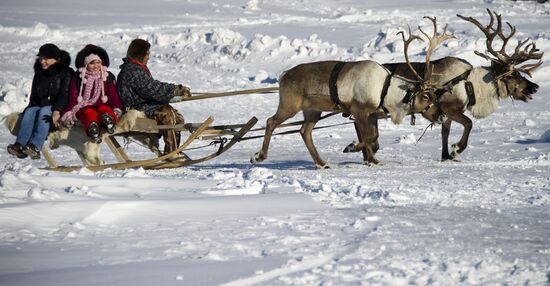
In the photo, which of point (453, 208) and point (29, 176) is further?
point (29, 176)

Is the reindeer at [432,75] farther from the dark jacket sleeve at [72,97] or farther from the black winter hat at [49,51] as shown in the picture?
the black winter hat at [49,51]

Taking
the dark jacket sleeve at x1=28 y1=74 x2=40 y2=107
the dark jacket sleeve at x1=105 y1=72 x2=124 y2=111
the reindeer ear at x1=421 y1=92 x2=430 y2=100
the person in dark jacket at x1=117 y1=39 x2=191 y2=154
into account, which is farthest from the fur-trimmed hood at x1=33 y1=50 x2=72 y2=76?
the reindeer ear at x1=421 y1=92 x2=430 y2=100

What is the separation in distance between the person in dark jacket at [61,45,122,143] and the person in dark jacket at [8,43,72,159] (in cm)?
10

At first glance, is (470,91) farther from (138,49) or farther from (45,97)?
(45,97)

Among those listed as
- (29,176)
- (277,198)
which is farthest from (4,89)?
(277,198)

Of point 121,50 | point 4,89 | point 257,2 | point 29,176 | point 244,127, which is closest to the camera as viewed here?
point 29,176

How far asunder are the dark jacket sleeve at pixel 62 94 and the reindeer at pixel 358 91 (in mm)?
2751

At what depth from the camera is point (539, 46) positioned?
1984 cm

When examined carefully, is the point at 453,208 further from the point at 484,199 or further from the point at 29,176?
the point at 29,176

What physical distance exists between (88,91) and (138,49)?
87cm

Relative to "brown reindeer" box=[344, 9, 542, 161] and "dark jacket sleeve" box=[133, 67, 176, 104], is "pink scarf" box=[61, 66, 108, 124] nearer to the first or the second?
"dark jacket sleeve" box=[133, 67, 176, 104]

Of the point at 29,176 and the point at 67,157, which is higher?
the point at 29,176

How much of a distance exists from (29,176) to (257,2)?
2621 centimetres

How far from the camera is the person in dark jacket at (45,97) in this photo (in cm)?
933
